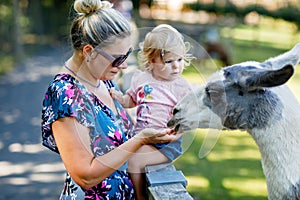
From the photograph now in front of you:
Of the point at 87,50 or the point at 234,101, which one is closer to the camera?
the point at 87,50

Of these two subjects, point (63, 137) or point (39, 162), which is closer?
point (63, 137)

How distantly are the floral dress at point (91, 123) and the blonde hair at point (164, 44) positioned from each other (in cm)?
30

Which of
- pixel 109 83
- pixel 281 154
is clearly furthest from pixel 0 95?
pixel 281 154

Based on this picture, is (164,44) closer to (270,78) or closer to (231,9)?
(270,78)

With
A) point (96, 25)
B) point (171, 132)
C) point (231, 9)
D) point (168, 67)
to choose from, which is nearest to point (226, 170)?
point (171, 132)

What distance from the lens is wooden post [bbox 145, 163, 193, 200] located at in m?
2.15

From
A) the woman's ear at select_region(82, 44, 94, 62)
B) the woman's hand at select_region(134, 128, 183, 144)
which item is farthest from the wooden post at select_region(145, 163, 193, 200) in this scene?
the woman's ear at select_region(82, 44, 94, 62)

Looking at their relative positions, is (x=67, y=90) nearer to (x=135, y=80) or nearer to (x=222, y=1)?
(x=135, y=80)

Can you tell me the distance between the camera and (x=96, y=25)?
6.74ft

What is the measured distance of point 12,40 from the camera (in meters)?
13.1

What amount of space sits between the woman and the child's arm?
131mm

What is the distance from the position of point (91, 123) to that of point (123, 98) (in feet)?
1.13

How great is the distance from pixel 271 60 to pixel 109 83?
0.74 metres

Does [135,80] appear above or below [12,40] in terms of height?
above
